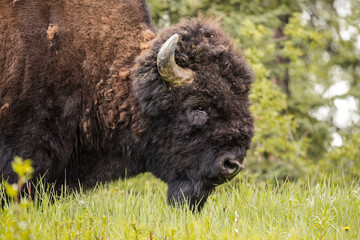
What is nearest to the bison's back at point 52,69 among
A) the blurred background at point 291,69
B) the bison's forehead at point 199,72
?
the bison's forehead at point 199,72

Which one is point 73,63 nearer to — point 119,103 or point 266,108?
point 119,103

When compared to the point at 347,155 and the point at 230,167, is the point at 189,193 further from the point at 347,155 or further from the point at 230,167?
the point at 347,155

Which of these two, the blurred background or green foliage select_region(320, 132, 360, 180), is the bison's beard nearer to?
the blurred background

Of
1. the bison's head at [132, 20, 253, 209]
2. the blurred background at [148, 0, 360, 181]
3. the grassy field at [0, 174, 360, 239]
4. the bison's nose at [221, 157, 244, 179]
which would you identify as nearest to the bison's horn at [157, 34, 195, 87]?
the bison's head at [132, 20, 253, 209]

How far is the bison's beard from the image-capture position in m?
4.74

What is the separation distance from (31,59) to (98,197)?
146 centimetres

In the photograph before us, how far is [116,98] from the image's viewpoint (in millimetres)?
4816

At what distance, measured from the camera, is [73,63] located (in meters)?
4.64

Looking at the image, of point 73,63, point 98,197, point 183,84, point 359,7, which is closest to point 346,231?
point 183,84

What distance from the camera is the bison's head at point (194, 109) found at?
459cm

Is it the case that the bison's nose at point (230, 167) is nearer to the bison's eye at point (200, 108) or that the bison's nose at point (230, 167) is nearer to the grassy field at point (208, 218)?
the grassy field at point (208, 218)

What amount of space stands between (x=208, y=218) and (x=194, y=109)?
1.44m

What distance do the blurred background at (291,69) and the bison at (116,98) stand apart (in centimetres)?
281

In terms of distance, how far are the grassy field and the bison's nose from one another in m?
0.24
